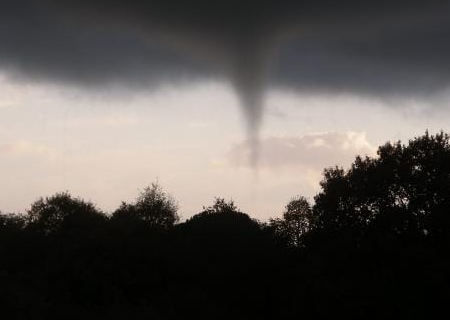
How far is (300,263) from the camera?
50.9 m

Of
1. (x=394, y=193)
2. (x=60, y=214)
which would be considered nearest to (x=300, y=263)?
(x=394, y=193)

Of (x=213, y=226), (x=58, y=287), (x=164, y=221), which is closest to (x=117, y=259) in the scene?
(x=58, y=287)

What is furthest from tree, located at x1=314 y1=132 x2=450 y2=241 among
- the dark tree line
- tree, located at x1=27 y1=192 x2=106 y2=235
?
tree, located at x1=27 y1=192 x2=106 y2=235

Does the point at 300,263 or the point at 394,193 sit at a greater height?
the point at 394,193

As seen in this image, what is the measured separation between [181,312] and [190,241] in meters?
19.2

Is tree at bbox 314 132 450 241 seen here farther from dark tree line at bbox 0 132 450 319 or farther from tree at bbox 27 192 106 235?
tree at bbox 27 192 106 235

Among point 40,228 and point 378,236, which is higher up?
point 40,228

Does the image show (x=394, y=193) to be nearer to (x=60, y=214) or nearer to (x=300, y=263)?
(x=300, y=263)

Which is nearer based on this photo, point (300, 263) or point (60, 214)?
point (300, 263)

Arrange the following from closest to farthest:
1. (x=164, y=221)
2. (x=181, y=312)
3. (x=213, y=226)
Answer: (x=181, y=312) → (x=213, y=226) → (x=164, y=221)

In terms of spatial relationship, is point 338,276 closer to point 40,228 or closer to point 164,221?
point 164,221

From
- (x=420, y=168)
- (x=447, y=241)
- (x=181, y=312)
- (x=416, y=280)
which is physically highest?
(x=420, y=168)

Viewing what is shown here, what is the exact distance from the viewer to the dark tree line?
39.5 m

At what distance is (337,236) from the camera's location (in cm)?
5075
